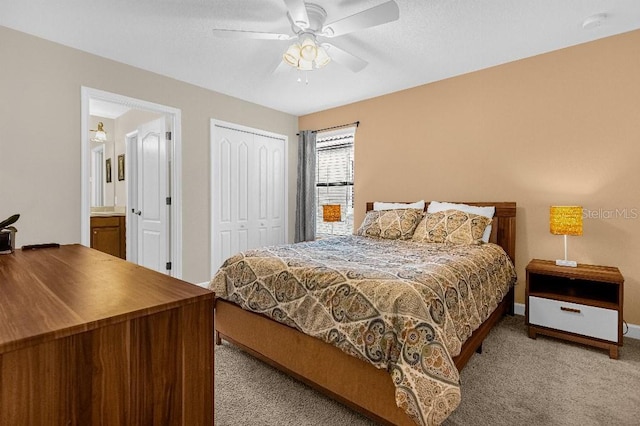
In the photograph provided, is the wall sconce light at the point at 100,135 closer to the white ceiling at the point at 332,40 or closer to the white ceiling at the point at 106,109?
the white ceiling at the point at 106,109

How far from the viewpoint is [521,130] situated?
3.10 meters

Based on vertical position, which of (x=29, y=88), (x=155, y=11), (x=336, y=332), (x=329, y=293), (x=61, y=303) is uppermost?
(x=155, y=11)

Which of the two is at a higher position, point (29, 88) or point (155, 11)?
point (155, 11)

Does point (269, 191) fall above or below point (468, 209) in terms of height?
above

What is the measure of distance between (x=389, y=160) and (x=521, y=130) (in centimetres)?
145

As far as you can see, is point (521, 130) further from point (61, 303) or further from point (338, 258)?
point (61, 303)

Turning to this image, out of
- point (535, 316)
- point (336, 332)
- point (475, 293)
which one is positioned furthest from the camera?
point (535, 316)

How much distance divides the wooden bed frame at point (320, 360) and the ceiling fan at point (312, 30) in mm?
1866

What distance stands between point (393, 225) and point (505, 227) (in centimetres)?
105

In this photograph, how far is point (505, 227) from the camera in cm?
310

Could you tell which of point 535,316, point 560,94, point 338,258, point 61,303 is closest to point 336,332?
point 338,258

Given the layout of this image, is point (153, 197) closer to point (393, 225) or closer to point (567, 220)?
point (393, 225)

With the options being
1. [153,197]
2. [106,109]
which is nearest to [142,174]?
[153,197]

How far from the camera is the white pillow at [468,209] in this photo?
305 centimetres
